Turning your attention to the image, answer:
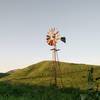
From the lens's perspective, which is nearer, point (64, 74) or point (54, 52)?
point (54, 52)

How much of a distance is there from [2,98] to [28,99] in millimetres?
576

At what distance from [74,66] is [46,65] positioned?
980 cm

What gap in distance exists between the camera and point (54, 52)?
2239 centimetres

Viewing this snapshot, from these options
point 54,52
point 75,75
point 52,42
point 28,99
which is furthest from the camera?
point 75,75

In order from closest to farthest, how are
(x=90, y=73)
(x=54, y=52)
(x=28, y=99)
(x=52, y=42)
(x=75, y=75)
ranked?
1. (x=90, y=73)
2. (x=28, y=99)
3. (x=52, y=42)
4. (x=54, y=52)
5. (x=75, y=75)

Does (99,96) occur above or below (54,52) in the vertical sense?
below

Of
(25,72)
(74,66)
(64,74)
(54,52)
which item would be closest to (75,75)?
(64,74)

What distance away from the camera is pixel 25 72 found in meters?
141

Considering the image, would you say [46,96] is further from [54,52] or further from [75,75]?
[75,75]

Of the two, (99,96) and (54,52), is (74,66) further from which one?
(99,96)

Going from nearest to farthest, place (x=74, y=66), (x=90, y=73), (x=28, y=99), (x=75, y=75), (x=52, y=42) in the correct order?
(x=90, y=73) → (x=28, y=99) → (x=52, y=42) → (x=75, y=75) → (x=74, y=66)

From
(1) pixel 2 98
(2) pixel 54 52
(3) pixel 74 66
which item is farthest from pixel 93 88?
(3) pixel 74 66

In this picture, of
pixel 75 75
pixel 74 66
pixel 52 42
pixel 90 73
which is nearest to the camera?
pixel 90 73

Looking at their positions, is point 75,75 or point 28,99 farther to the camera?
point 75,75
